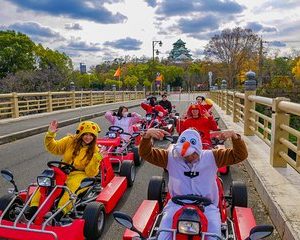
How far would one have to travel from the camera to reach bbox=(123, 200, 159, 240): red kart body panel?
381cm

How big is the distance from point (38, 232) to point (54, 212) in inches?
19.8

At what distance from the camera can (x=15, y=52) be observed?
43844 millimetres

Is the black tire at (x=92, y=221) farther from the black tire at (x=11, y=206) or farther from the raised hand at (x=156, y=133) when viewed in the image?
the raised hand at (x=156, y=133)

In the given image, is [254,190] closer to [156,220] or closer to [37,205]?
[156,220]

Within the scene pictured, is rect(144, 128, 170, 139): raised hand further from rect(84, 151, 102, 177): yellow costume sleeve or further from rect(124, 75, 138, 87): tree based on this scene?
rect(124, 75, 138, 87): tree

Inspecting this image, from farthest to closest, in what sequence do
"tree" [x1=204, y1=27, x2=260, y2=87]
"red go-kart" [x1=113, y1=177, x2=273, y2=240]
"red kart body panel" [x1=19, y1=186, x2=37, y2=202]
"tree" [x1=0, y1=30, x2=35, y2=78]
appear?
"tree" [x1=204, y1=27, x2=260, y2=87], "tree" [x1=0, y1=30, x2=35, y2=78], "red kart body panel" [x1=19, y1=186, x2=37, y2=202], "red go-kart" [x1=113, y1=177, x2=273, y2=240]

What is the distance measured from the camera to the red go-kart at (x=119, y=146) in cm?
750

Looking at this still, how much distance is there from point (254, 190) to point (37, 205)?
12.3ft

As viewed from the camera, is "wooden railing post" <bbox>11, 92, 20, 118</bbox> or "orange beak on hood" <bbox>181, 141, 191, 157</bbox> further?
→ "wooden railing post" <bbox>11, 92, 20, 118</bbox>

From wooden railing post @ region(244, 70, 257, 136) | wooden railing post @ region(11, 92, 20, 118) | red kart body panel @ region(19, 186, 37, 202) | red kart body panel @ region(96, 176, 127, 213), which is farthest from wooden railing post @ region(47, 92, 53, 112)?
red kart body panel @ region(19, 186, 37, 202)

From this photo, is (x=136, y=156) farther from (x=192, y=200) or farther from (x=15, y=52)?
(x=15, y=52)

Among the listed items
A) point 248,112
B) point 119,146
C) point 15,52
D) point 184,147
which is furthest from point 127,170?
point 15,52

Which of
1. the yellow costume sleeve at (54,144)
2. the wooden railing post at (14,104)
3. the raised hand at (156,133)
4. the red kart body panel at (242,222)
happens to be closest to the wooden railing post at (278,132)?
the red kart body panel at (242,222)

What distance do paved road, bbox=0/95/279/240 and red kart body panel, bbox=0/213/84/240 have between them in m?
0.64
